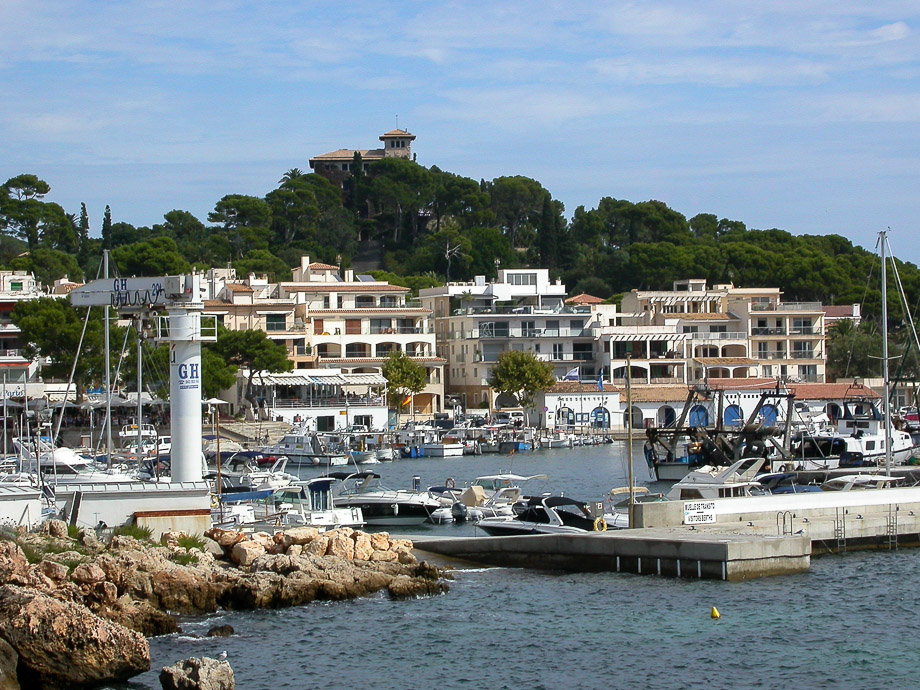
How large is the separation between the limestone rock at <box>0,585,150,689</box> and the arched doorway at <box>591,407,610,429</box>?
62991mm

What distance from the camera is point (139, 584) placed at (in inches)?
989

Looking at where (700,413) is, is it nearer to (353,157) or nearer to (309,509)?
(309,509)

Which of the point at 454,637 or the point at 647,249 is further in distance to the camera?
the point at 647,249

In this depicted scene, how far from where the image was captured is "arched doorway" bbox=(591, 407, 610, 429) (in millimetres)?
83125

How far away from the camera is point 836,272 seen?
11094 centimetres

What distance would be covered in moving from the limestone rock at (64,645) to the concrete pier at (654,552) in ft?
36.2

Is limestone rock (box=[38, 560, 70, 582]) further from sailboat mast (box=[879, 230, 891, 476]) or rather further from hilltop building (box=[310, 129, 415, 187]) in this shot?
hilltop building (box=[310, 129, 415, 187])

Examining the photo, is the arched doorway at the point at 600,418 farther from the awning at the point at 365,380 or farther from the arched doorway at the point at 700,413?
the arched doorway at the point at 700,413

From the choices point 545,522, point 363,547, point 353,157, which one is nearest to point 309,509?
point 545,522

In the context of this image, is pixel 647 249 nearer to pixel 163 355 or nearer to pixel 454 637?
pixel 163 355

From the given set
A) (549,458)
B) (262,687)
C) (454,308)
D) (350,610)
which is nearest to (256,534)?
(350,610)

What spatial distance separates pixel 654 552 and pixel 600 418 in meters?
54.6

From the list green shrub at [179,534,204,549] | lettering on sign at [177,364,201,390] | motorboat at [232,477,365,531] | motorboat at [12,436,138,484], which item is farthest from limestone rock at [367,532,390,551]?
motorboat at [12,436,138,484]

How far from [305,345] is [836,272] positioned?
4585 centimetres
